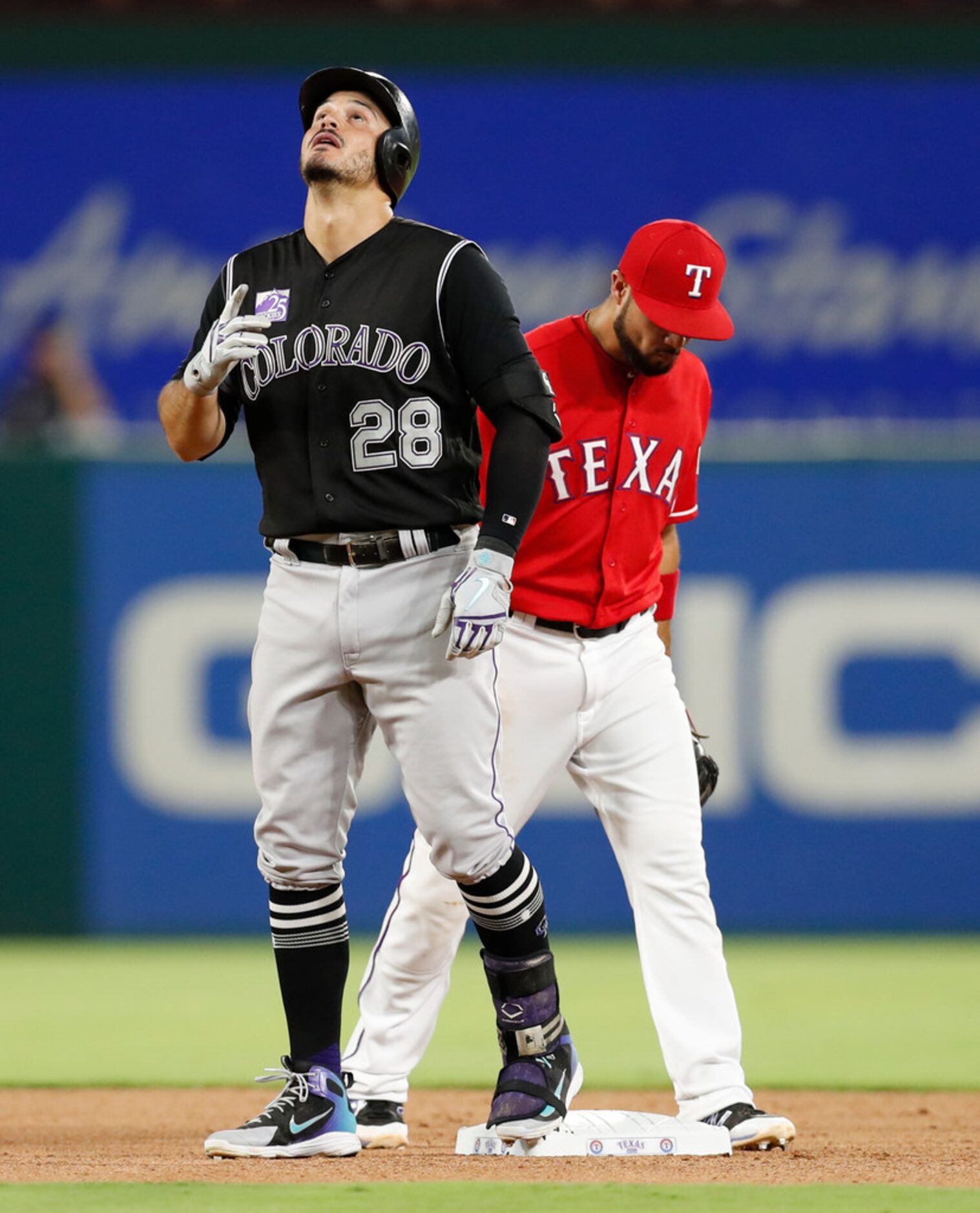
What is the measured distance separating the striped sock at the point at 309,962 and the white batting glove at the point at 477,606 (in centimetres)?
65

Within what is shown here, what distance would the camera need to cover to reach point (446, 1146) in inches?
181

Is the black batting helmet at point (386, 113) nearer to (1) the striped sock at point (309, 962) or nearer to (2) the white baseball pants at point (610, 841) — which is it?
(2) the white baseball pants at point (610, 841)

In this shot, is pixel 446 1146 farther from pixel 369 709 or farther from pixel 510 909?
pixel 369 709

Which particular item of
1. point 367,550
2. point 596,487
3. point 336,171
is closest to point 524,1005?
point 367,550

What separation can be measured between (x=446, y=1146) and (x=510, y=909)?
2.30ft

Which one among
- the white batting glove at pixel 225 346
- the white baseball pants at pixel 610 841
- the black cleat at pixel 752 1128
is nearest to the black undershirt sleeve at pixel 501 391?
the white batting glove at pixel 225 346

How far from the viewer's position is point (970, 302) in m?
13.9

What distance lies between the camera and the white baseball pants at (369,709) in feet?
13.5

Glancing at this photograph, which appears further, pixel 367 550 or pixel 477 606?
pixel 367 550

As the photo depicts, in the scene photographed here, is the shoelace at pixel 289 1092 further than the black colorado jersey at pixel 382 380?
Yes

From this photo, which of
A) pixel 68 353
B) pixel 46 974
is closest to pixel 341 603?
pixel 46 974

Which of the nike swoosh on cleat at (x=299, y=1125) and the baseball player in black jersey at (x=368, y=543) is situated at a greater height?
the baseball player in black jersey at (x=368, y=543)

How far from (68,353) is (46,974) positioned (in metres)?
6.12

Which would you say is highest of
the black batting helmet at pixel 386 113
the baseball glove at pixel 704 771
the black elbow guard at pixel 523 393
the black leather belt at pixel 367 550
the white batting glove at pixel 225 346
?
the black batting helmet at pixel 386 113
